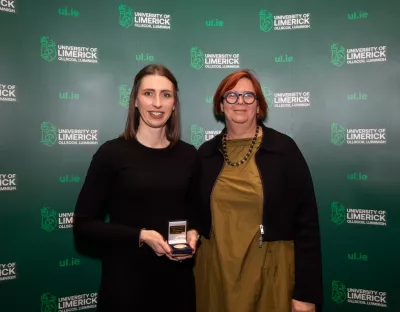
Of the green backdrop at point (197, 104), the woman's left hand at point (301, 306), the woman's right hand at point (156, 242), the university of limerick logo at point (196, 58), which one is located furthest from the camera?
the university of limerick logo at point (196, 58)

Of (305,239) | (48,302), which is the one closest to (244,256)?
(305,239)

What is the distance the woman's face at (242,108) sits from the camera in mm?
2027

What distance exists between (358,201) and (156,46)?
2.18 m

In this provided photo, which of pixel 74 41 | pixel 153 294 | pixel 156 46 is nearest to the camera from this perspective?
pixel 153 294

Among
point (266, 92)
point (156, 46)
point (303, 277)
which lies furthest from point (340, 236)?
point (156, 46)

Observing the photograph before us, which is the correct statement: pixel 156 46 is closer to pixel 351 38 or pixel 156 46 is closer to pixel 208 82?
pixel 208 82

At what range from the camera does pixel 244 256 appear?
1.89 m

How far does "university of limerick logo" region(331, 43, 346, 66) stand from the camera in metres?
2.88

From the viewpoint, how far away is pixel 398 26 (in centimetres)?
276

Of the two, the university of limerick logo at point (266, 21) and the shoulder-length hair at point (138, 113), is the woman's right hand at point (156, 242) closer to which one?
the shoulder-length hair at point (138, 113)

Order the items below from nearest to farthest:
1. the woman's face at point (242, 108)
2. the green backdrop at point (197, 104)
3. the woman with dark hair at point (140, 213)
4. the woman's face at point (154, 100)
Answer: the woman with dark hair at point (140, 213)
the woman's face at point (154, 100)
the woman's face at point (242, 108)
the green backdrop at point (197, 104)

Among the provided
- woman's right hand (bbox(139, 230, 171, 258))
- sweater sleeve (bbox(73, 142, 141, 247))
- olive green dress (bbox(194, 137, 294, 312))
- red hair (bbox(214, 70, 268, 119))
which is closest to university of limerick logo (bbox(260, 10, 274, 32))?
red hair (bbox(214, 70, 268, 119))

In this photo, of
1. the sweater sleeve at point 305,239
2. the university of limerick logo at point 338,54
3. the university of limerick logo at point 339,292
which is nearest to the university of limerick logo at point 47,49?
the sweater sleeve at point 305,239

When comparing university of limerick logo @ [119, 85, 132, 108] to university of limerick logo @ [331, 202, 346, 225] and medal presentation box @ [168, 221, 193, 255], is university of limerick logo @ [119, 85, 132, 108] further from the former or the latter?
university of limerick logo @ [331, 202, 346, 225]
